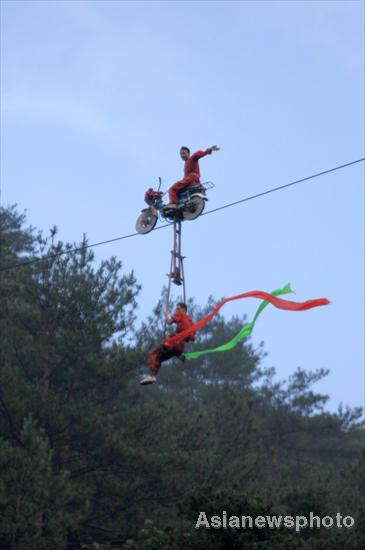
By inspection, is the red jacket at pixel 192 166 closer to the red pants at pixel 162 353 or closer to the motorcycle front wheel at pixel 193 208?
the motorcycle front wheel at pixel 193 208

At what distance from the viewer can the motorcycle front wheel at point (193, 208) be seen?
646 inches

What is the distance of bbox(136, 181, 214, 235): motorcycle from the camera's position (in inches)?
648

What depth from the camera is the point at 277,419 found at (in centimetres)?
4491

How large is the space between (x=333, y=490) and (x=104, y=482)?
8.08 metres

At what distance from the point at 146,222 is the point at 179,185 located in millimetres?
1256

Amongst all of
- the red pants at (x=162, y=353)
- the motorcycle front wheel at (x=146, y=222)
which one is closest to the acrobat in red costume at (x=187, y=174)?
the motorcycle front wheel at (x=146, y=222)

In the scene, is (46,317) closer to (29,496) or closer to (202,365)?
(29,496)

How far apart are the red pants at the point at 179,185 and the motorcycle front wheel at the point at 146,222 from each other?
0.81m

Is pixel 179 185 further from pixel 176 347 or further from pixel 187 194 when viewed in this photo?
pixel 176 347

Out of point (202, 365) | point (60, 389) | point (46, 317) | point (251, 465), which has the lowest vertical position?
point (251, 465)

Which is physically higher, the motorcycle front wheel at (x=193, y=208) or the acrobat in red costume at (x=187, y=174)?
the acrobat in red costume at (x=187, y=174)

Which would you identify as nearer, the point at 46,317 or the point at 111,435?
the point at 111,435

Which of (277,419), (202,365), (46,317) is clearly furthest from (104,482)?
(202,365)

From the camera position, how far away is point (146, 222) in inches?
702
